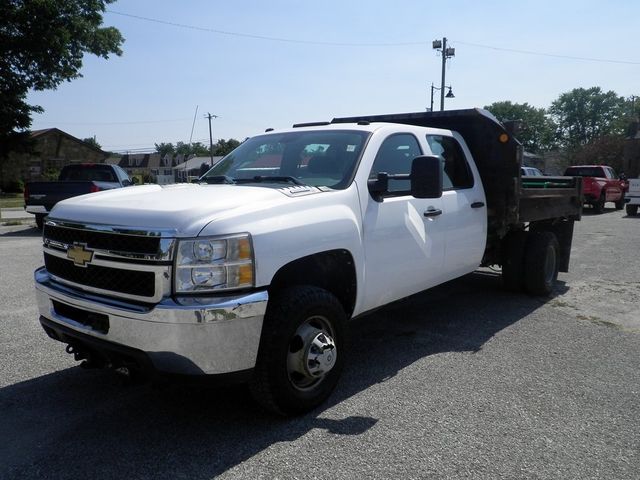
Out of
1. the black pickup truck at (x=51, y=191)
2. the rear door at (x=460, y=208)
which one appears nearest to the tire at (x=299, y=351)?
the rear door at (x=460, y=208)

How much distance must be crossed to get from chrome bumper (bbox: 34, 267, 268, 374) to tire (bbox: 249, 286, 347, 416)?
0.14m

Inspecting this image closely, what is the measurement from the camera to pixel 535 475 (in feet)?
9.25

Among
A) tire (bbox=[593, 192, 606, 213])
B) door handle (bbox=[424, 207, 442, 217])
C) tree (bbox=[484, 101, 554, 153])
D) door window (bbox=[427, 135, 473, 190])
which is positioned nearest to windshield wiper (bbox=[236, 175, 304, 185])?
door handle (bbox=[424, 207, 442, 217])

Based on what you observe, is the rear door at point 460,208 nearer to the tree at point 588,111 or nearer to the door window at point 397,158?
the door window at point 397,158

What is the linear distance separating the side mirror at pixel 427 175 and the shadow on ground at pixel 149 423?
4.76 ft

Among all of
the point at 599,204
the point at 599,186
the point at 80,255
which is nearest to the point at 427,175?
the point at 80,255

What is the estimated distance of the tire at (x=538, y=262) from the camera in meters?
6.50

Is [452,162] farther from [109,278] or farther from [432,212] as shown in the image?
[109,278]

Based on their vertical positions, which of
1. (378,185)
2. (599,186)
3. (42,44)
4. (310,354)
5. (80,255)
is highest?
(42,44)

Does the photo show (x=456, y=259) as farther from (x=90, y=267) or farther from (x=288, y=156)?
(x=90, y=267)

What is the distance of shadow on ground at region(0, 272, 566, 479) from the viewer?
2924 millimetres

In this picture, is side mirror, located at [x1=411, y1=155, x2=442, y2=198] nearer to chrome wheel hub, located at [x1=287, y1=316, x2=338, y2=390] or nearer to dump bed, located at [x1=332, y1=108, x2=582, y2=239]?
chrome wheel hub, located at [x1=287, y1=316, x2=338, y2=390]

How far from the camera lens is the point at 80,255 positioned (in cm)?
326

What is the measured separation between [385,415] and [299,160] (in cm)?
205
